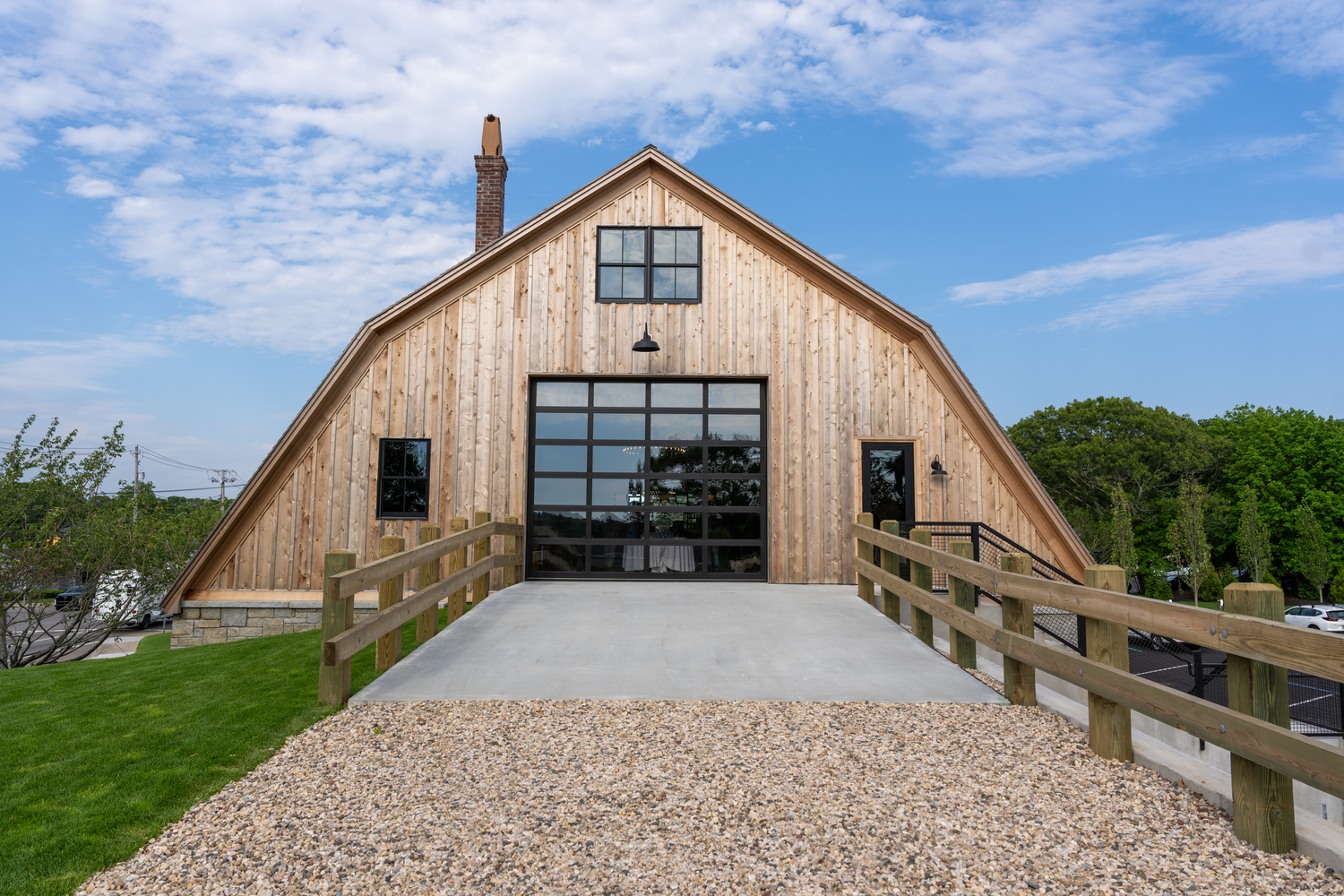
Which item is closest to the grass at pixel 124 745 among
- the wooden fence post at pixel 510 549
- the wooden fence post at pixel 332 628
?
the wooden fence post at pixel 332 628

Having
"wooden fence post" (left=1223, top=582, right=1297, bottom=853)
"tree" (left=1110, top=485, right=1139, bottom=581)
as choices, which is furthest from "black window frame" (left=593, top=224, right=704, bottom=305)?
"tree" (left=1110, top=485, right=1139, bottom=581)

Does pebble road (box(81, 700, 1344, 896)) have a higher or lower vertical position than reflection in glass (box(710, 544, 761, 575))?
lower

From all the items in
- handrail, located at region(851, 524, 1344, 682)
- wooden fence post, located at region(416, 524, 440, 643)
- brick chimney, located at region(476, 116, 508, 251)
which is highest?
brick chimney, located at region(476, 116, 508, 251)

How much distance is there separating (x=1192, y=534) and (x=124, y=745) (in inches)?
1570

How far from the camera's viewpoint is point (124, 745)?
4160 mm

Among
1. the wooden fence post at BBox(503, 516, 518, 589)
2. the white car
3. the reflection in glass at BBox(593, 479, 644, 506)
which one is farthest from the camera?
the white car

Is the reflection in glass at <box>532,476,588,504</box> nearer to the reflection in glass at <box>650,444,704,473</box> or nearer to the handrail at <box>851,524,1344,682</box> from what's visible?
the reflection in glass at <box>650,444,704,473</box>

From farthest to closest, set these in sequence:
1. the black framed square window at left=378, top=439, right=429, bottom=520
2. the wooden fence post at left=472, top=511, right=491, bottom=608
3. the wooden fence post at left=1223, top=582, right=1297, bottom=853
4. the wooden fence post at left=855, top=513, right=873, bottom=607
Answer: the black framed square window at left=378, top=439, right=429, bottom=520, the wooden fence post at left=855, top=513, right=873, bottom=607, the wooden fence post at left=472, top=511, right=491, bottom=608, the wooden fence post at left=1223, top=582, right=1297, bottom=853

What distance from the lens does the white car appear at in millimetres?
25375

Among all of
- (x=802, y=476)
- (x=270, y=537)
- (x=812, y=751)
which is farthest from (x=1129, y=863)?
(x=270, y=537)

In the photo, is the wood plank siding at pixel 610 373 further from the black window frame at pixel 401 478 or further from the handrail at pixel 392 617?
the handrail at pixel 392 617

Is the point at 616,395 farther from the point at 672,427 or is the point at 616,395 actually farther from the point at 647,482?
the point at 647,482

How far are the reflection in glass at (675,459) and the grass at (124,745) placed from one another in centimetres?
434

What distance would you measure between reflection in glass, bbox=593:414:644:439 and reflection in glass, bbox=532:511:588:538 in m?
1.16
